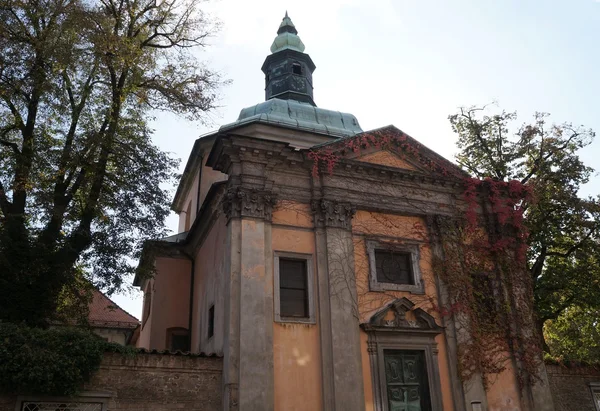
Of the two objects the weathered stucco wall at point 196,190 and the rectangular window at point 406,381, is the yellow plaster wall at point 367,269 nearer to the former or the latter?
the rectangular window at point 406,381

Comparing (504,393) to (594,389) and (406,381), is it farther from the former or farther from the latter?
(594,389)

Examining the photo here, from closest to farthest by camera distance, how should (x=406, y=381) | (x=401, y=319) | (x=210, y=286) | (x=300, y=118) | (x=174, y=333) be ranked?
(x=406, y=381) < (x=401, y=319) < (x=210, y=286) < (x=174, y=333) < (x=300, y=118)

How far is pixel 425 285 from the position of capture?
47.4 feet

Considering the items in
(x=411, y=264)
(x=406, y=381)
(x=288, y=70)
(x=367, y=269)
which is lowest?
(x=406, y=381)

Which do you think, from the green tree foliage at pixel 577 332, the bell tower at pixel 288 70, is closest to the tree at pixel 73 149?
the bell tower at pixel 288 70

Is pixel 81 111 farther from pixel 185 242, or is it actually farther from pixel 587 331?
pixel 587 331

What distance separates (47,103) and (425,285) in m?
10.9

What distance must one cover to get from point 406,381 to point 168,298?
825 centimetres

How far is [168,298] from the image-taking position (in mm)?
17531

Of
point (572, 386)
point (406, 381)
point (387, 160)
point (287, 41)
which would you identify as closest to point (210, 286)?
point (406, 381)

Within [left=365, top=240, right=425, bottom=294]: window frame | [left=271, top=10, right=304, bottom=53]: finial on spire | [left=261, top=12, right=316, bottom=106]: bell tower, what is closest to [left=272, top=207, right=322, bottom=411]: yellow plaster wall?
[left=365, top=240, right=425, bottom=294]: window frame

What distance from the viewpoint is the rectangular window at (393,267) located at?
14320 mm

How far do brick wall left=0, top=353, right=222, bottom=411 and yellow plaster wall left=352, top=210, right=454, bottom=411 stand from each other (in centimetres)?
368

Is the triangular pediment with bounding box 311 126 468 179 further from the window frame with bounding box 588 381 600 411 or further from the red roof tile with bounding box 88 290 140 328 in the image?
the red roof tile with bounding box 88 290 140 328
